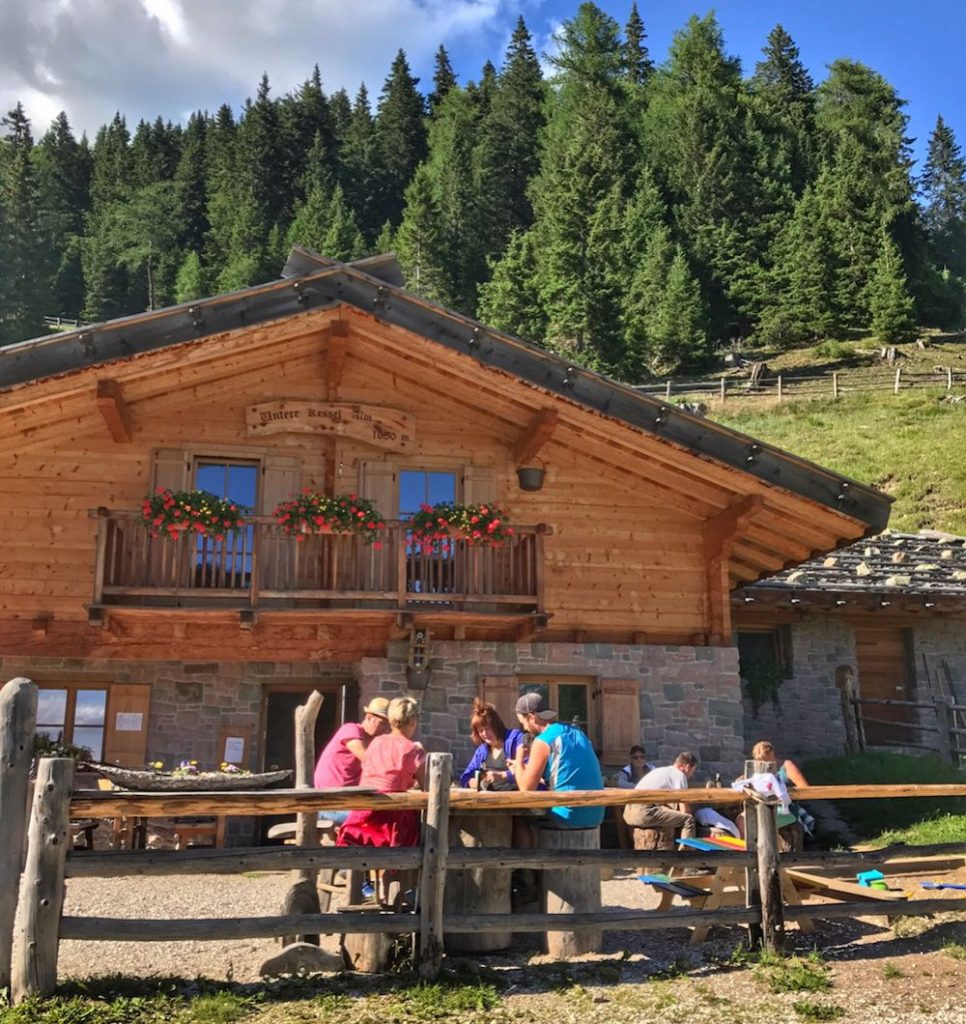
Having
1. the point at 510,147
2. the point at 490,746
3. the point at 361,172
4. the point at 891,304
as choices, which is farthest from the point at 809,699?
the point at 361,172

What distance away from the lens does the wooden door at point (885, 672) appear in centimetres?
1698

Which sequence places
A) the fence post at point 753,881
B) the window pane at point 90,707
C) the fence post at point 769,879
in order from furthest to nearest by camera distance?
1. the window pane at point 90,707
2. the fence post at point 753,881
3. the fence post at point 769,879

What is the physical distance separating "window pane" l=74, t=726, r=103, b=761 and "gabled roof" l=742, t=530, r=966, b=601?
9.24 m

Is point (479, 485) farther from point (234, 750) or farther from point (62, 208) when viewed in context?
point (62, 208)

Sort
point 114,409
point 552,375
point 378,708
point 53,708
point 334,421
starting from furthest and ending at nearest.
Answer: point 334,421
point 53,708
point 552,375
point 114,409
point 378,708

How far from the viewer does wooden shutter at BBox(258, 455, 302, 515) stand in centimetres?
1284

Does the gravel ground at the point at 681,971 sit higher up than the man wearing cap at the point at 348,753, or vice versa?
the man wearing cap at the point at 348,753

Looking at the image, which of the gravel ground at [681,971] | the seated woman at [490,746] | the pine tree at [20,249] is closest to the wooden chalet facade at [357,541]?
the seated woman at [490,746]

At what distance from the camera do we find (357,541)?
488 inches

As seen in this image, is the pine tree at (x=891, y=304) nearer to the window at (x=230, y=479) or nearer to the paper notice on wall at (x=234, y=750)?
the window at (x=230, y=479)

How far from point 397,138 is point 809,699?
70.5 metres

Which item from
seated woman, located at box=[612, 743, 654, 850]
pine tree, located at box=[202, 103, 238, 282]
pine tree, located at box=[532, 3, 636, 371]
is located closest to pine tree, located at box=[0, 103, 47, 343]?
pine tree, located at box=[202, 103, 238, 282]

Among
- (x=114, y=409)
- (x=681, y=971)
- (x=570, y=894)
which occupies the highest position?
(x=114, y=409)

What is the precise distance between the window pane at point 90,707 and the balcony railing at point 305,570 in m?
1.39
